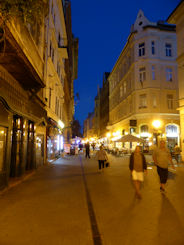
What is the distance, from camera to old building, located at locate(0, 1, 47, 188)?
6285mm

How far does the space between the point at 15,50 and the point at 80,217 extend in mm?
5473

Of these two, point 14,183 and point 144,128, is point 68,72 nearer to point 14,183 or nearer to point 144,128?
point 144,128

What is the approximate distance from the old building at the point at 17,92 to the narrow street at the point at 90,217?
226cm

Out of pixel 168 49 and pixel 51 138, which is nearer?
pixel 51 138

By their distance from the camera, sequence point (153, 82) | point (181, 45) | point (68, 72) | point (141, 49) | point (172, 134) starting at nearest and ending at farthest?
point (181, 45) < point (172, 134) < point (153, 82) < point (141, 49) < point (68, 72)

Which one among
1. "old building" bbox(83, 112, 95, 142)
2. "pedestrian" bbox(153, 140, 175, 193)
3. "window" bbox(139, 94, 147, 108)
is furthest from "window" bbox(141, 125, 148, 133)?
"old building" bbox(83, 112, 95, 142)

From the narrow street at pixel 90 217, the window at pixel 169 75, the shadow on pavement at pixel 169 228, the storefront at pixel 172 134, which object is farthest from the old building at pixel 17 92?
the window at pixel 169 75

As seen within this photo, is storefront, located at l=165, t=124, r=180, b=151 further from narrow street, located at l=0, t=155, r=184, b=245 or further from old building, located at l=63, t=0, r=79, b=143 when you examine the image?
narrow street, located at l=0, t=155, r=184, b=245

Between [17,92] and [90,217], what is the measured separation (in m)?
6.82

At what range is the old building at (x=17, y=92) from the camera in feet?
20.6

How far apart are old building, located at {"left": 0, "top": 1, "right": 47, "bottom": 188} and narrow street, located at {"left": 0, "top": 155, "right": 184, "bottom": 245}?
2255mm

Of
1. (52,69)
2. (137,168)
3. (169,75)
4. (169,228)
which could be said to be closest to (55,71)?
(52,69)

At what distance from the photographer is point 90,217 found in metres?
4.86

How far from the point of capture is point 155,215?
195 inches
